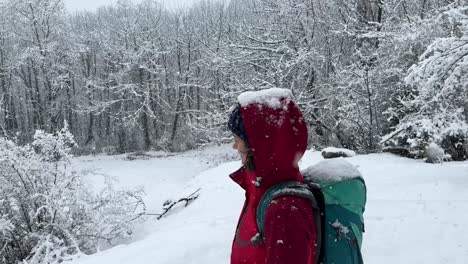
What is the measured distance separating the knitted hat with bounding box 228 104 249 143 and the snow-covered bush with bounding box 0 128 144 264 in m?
7.64

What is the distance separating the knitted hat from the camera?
1537 mm

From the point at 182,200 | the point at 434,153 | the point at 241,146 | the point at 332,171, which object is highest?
the point at 241,146

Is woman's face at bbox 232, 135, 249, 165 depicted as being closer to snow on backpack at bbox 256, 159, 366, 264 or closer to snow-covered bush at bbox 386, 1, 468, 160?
snow on backpack at bbox 256, 159, 366, 264

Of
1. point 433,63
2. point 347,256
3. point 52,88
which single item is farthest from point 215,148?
point 347,256

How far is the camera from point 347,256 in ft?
4.89

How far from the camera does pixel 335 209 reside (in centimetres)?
151

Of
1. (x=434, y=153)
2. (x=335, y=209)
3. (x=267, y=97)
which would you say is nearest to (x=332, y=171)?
(x=335, y=209)

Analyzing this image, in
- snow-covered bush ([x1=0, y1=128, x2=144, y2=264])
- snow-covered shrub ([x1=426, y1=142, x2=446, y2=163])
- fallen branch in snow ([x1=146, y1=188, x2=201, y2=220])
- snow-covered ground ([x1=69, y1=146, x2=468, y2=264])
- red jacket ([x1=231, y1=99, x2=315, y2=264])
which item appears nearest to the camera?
red jacket ([x1=231, y1=99, x2=315, y2=264])

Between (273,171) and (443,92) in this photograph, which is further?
(443,92)

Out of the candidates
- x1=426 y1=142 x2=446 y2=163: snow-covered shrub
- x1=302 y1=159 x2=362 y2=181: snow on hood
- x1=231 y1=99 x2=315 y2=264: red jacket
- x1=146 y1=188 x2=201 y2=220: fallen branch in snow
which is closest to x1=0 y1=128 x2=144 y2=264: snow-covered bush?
x1=146 y1=188 x2=201 y2=220: fallen branch in snow

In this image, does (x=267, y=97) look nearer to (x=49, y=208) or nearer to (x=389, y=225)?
(x=389, y=225)

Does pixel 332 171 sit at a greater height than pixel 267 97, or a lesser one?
lesser

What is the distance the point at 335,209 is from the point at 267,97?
1.45 feet

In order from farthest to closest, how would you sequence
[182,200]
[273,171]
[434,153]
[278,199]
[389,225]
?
[182,200] → [434,153] → [389,225] → [273,171] → [278,199]
